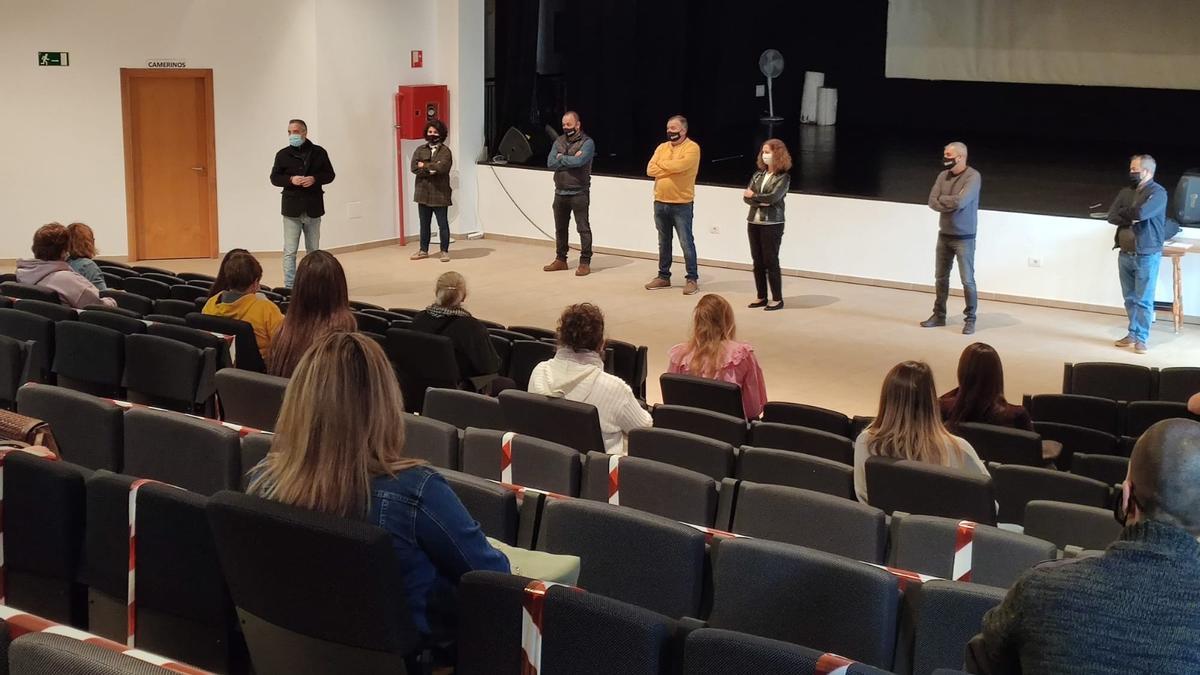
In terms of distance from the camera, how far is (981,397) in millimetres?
5551

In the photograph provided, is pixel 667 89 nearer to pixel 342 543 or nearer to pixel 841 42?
pixel 841 42

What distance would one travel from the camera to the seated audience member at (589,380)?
5.44 meters

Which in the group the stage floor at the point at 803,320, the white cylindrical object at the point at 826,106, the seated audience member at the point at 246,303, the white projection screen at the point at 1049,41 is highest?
the white projection screen at the point at 1049,41

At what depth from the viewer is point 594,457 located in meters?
4.26

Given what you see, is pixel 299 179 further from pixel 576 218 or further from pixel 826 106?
pixel 826 106

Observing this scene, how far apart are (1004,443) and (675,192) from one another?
6396mm

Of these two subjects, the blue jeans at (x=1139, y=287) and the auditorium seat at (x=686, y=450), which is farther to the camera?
the blue jeans at (x=1139, y=287)

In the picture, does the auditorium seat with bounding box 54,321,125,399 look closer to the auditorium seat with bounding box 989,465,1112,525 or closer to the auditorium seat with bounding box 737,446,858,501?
the auditorium seat with bounding box 737,446,858,501

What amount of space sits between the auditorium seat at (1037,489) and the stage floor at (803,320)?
3.10 meters

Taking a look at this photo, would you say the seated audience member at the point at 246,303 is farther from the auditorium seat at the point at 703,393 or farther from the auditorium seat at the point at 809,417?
the auditorium seat at the point at 809,417

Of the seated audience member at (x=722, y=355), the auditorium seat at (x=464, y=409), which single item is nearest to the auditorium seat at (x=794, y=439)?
the seated audience member at (x=722, y=355)

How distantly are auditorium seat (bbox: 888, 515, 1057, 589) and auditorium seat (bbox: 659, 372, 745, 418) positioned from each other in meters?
2.36

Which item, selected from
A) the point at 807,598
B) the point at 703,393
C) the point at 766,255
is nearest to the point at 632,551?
the point at 807,598

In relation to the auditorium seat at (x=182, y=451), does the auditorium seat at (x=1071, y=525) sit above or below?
below
